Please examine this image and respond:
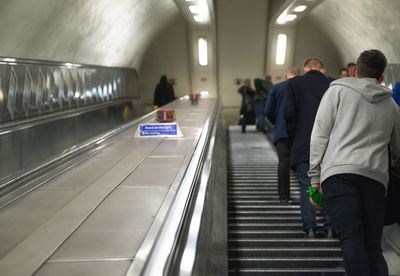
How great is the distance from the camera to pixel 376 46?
32.7 ft

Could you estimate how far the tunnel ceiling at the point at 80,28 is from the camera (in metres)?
5.55

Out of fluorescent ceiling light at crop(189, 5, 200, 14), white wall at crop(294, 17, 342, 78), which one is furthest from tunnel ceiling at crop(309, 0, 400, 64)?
fluorescent ceiling light at crop(189, 5, 200, 14)

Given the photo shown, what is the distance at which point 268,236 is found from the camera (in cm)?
439

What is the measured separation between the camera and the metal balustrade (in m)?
5.69

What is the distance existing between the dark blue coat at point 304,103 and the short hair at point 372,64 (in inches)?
49.8

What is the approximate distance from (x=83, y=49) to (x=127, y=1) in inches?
55.6

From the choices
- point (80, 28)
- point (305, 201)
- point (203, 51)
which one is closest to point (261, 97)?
point (80, 28)

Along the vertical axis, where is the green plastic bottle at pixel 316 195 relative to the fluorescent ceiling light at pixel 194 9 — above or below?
below

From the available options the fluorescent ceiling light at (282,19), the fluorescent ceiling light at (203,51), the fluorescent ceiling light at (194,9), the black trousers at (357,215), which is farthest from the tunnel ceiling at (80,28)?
the black trousers at (357,215)

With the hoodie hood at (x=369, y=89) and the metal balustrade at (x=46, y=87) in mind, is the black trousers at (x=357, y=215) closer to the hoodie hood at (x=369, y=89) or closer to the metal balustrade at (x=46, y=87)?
the hoodie hood at (x=369, y=89)

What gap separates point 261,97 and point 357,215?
8.04 m

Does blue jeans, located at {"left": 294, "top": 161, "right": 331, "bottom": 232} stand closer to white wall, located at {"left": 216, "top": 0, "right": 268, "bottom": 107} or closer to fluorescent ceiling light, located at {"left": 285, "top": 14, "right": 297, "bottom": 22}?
fluorescent ceiling light, located at {"left": 285, "top": 14, "right": 297, "bottom": 22}

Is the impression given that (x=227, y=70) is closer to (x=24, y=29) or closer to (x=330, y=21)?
(x=330, y=21)

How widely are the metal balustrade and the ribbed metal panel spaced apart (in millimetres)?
3113
